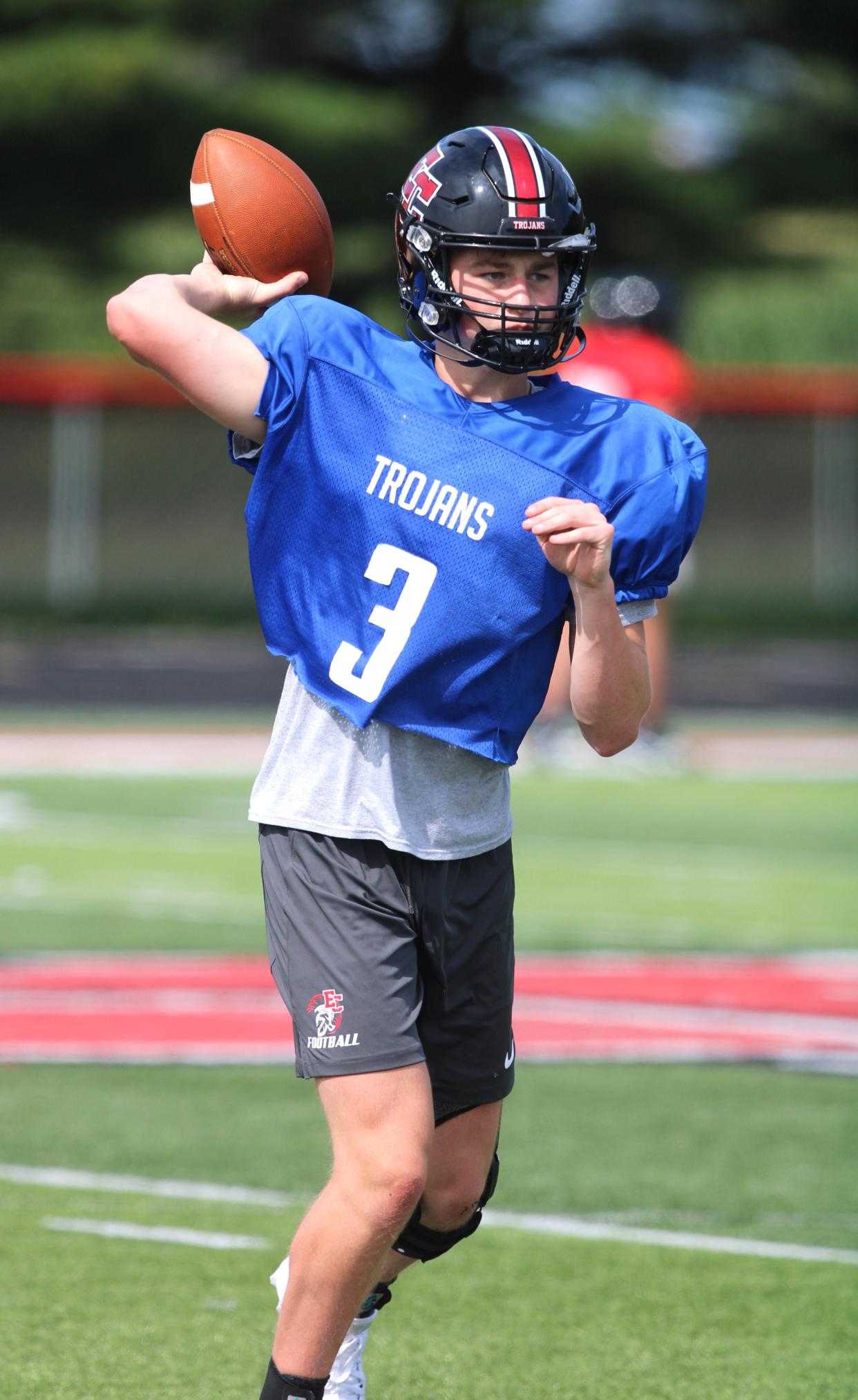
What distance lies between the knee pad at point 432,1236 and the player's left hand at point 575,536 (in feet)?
3.54

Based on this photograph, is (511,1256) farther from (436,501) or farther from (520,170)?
(520,170)

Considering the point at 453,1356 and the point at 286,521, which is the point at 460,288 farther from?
the point at 453,1356

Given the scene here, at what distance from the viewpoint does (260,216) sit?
3723 mm

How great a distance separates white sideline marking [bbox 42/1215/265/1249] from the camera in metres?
4.65

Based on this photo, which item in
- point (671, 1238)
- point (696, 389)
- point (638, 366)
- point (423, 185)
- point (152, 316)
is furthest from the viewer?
point (696, 389)

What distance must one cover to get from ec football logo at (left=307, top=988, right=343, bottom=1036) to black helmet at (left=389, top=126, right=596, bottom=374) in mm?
1052

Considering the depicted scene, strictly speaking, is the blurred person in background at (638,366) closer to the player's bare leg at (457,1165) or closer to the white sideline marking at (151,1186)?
the white sideline marking at (151,1186)

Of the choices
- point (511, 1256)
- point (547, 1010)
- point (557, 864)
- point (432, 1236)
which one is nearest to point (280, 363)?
point (432, 1236)

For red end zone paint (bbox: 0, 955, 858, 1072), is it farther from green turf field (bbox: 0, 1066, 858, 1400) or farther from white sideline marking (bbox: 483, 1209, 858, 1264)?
white sideline marking (bbox: 483, 1209, 858, 1264)

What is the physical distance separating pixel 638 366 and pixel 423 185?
367 inches

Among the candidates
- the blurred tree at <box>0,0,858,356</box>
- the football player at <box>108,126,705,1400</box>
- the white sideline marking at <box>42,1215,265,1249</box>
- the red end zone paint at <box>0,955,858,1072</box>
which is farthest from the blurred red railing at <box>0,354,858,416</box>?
the football player at <box>108,126,705,1400</box>

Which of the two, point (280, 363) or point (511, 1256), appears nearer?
point (280, 363)

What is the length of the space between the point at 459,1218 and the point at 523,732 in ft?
2.75

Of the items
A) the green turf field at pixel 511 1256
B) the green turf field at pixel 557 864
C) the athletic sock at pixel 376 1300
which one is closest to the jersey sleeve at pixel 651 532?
the athletic sock at pixel 376 1300
